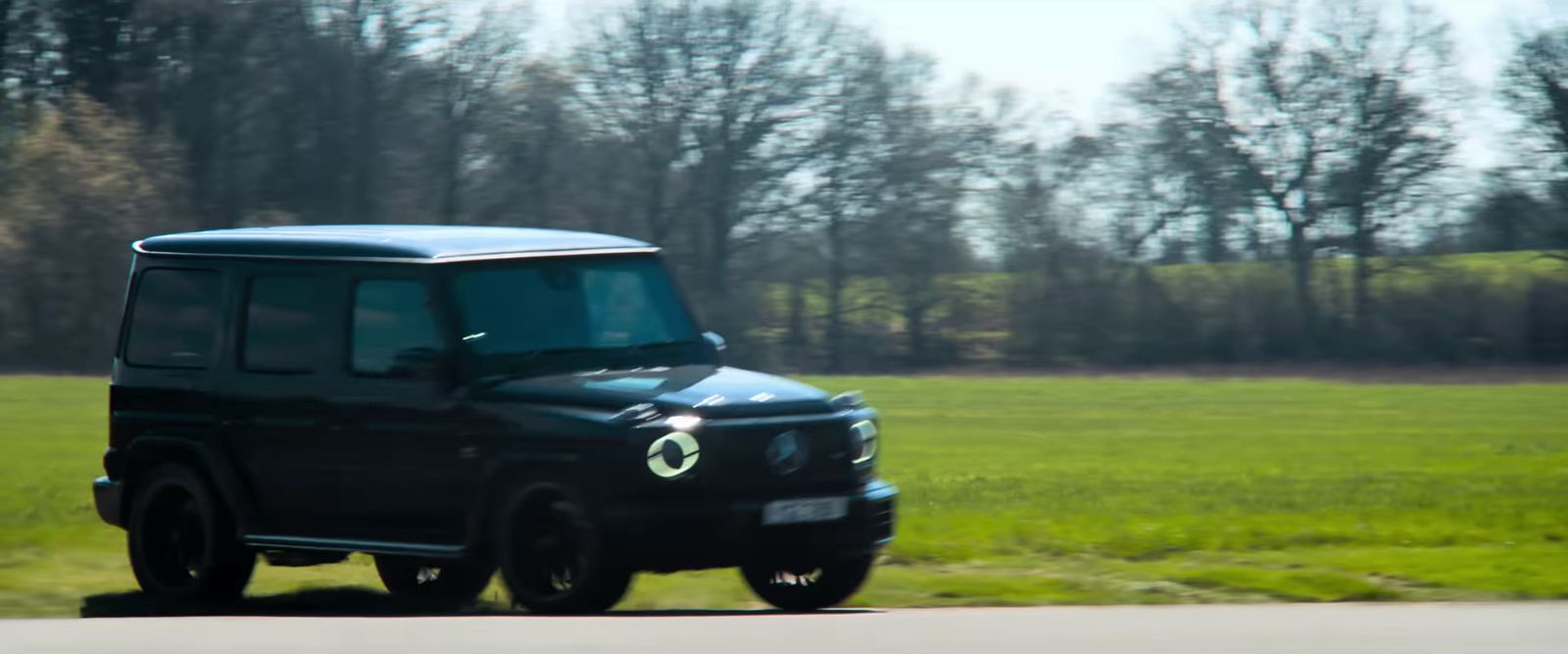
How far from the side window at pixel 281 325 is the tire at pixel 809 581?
2.37 meters

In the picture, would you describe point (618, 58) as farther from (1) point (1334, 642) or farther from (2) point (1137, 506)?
(1) point (1334, 642)

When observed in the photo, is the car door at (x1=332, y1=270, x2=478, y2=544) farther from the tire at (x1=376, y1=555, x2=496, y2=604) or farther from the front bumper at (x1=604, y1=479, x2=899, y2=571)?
the tire at (x1=376, y1=555, x2=496, y2=604)

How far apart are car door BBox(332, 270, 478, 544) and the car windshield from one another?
0.22m

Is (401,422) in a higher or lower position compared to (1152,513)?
higher

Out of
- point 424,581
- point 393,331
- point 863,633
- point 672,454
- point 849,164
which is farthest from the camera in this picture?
point 849,164

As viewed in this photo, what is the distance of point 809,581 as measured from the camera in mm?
9703

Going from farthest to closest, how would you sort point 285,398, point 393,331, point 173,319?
point 173,319, point 285,398, point 393,331

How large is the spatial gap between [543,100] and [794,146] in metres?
7.15

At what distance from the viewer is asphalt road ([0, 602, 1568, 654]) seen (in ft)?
21.4

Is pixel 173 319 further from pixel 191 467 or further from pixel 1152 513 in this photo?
pixel 1152 513

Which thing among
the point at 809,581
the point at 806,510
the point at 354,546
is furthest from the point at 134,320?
the point at 806,510

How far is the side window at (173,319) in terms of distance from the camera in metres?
10.1

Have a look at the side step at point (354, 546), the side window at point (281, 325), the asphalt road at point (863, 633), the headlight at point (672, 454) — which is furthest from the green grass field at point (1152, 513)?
the asphalt road at point (863, 633)

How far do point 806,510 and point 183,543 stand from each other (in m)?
3.44
